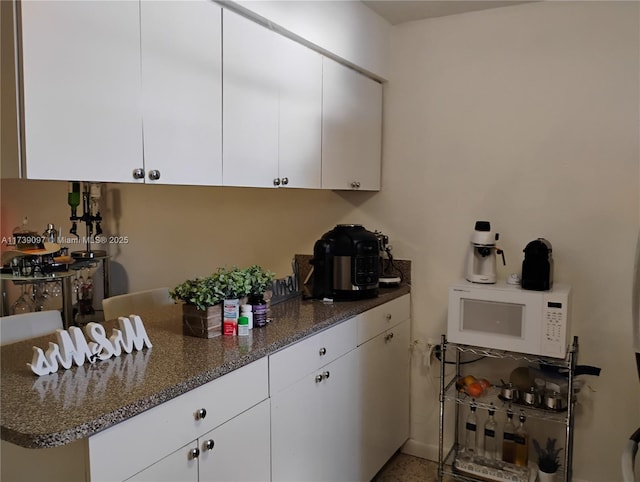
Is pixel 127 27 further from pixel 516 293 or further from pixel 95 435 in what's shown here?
pixel 516 293

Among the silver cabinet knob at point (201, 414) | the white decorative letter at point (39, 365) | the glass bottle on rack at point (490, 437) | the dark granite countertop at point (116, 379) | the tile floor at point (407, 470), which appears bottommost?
the tile floor at point (407, 470)

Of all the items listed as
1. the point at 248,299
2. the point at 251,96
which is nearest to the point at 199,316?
the point at 248,299

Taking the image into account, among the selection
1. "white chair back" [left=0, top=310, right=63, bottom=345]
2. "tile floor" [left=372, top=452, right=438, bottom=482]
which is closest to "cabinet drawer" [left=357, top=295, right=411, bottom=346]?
"tile floor" [left=372, top=452, right=438, bottom=482]

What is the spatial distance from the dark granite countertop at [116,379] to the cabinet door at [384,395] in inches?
21.6

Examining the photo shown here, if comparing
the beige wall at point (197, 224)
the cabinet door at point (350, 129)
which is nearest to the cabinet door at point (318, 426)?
the cabinet door at point (350, 129)

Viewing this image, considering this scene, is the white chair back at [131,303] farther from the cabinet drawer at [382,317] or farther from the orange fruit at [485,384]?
the orange fruit at [485,384]

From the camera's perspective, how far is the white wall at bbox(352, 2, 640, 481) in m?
2.38

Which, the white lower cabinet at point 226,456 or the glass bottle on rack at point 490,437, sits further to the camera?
the glass bottle on rack at point 490,437

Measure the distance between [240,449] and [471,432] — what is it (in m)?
1.59

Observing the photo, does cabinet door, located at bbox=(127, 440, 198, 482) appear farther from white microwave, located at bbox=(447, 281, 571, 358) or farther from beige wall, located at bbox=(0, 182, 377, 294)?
beige wall, located at bbox=(0, 182, 377, 294)

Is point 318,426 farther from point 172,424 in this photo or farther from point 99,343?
point 99,343

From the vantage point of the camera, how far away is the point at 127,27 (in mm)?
1423

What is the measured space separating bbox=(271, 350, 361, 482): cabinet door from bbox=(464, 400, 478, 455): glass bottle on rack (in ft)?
2.21

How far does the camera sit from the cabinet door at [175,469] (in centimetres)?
126
